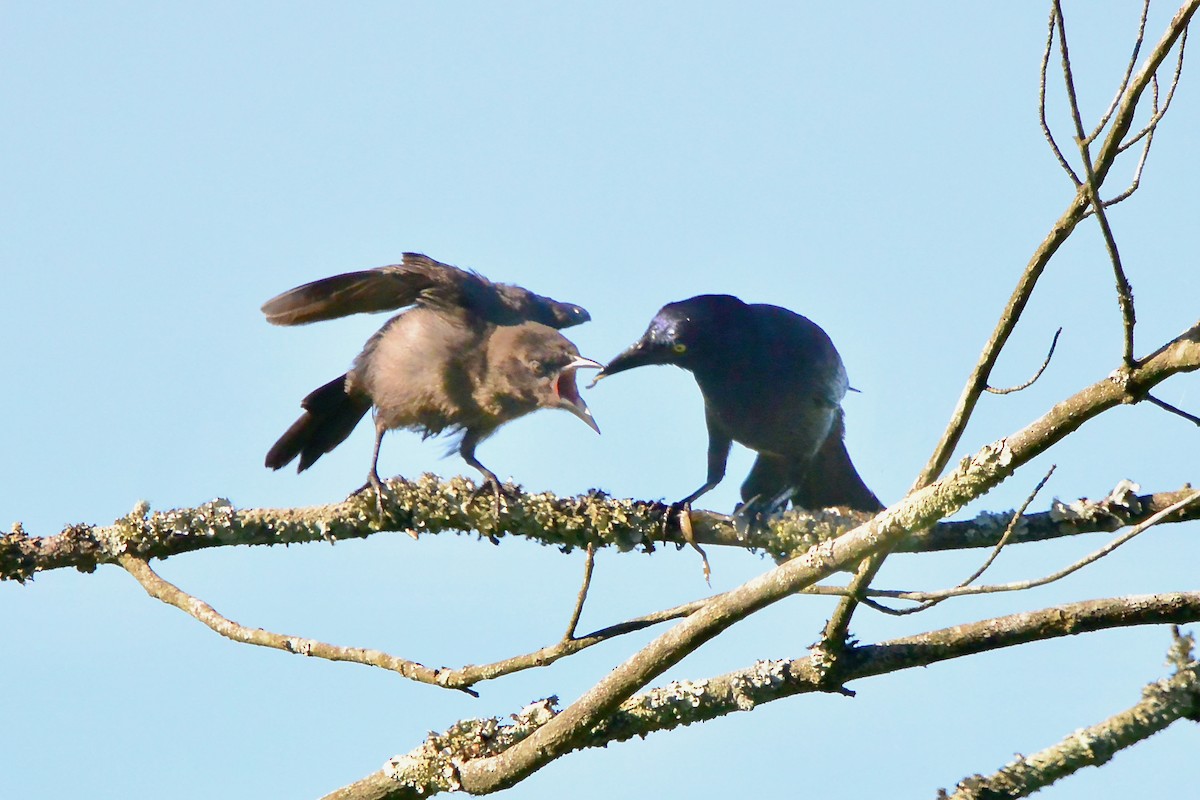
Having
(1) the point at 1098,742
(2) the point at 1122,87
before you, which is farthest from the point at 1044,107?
(1) the point at 1098,742

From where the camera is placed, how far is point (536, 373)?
644cm

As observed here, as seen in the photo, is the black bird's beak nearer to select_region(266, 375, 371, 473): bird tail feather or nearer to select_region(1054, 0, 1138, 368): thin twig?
select_region(266, 375, 371, 473): bird tail feather

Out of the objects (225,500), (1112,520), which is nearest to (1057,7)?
(1112,520)

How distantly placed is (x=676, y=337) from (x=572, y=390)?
633 millimetres

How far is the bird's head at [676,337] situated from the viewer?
6.36m

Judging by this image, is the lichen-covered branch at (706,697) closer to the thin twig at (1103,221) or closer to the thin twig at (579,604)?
the thin twig at (579,604)

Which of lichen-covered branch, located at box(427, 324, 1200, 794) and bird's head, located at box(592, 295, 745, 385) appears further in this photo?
bird's head, located at box(592, 295, 745, 385)

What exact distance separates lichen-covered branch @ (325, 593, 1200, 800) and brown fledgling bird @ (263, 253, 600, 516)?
247 cm

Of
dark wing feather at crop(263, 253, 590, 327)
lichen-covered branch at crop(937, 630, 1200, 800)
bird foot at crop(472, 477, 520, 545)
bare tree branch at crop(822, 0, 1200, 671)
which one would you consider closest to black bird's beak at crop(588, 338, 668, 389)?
dark wing feather at crop(263, 253, 590, 327)

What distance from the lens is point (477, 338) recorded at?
6.71 meters

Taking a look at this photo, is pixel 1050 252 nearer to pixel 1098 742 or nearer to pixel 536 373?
pixel 1098 742

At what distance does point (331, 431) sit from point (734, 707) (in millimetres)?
3768

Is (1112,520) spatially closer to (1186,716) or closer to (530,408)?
(1186,716)

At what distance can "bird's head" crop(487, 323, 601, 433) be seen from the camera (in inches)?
254
